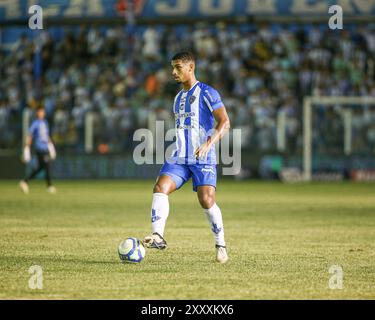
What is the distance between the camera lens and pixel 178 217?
1783 centimetres

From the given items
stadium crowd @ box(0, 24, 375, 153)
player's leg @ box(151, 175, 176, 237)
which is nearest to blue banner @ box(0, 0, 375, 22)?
stadium crowd @ box(0, 24, 375, 153)

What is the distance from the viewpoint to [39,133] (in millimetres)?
26156

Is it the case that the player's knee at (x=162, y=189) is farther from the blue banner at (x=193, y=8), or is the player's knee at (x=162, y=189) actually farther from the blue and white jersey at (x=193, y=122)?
the blue banner at (x=193, y=8)

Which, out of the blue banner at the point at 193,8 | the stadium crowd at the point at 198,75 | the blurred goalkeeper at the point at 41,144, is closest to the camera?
the blurred goalkeeper at the point at 41,144

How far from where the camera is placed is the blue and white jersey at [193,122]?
11008 millimetres

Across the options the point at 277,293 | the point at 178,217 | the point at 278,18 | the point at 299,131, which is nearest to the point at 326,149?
the point at 299,131

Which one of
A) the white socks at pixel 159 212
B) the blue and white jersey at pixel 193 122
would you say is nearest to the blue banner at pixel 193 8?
the blue and white jersey at pixel 193 122

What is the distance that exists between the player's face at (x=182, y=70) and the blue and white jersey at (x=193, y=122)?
190mm

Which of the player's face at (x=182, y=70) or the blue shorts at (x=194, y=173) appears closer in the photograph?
the player's face at (x=182, y=70)

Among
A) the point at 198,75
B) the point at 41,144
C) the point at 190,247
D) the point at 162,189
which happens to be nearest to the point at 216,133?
the point at 162,189

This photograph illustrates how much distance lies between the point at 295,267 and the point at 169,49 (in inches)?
876

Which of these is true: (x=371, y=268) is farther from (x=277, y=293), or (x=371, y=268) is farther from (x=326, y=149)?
(x=326, y=149)

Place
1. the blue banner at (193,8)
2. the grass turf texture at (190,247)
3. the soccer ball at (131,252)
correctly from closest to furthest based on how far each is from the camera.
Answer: the grass turf texture at (190,247)
the soccer ball at (131,252)
the blue banner at (193,8)

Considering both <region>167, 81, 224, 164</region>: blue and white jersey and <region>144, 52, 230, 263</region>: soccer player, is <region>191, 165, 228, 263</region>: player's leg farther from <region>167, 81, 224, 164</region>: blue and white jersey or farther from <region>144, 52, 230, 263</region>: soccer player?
<region>167, 81, 224, 164</region>: blue and white jersey
